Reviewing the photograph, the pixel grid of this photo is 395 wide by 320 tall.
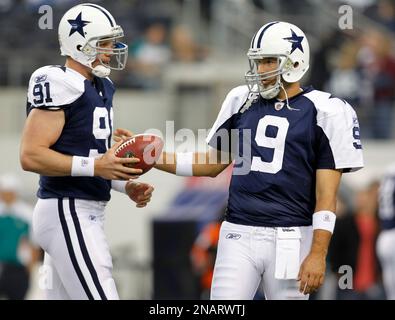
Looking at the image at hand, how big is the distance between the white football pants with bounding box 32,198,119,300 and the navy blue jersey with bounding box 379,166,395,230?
5054 mm

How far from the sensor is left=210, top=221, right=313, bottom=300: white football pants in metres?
6.48

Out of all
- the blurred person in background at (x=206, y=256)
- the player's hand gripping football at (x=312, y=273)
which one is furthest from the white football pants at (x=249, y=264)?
the blurred person in background at (x=206, y=256)

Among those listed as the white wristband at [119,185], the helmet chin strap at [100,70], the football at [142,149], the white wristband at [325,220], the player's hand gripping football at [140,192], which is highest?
the helmet chin strap at [100,70]

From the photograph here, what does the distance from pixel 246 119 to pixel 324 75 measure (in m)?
7.85

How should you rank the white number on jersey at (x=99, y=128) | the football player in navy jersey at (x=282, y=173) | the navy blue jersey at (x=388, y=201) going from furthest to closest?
the navy blue jersey at (x=388, y=201)
the white number on jersey at (x=99, y=128)
the football player in navy jersey at (x=282, y=173)

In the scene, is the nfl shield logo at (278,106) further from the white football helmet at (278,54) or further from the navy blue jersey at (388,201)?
the navy blue jersey at (388,201)

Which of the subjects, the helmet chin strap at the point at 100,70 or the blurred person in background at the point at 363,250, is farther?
the blurred person in background at the point at 363,250

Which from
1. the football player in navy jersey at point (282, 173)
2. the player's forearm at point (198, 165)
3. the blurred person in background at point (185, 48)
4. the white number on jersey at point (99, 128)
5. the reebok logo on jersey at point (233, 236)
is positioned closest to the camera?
the football player in navy jersey at point (282, 173)

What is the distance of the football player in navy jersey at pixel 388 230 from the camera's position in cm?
1141

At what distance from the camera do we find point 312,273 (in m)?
6.32

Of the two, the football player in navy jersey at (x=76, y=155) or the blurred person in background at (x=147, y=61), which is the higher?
the blurred person in background at (x=147, y=61)

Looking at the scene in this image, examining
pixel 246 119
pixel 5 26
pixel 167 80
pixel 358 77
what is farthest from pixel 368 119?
pixel 246 119

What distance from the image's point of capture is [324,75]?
14.4 meters
